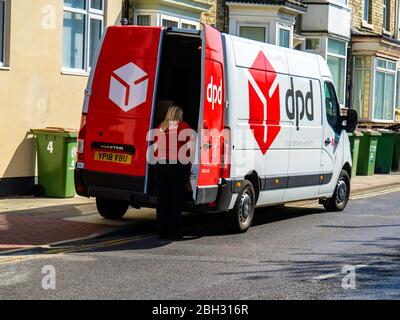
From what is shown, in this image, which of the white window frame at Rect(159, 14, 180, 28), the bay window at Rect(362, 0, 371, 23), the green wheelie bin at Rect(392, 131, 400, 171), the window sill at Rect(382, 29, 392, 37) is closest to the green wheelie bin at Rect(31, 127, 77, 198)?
the white window frame at Rect(159, 14, 180, 28)

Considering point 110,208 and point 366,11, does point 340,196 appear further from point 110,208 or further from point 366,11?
point 366,11

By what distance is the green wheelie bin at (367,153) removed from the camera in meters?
23.7

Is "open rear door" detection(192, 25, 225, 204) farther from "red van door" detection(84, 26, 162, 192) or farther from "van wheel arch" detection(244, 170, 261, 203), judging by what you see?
"van wheel arch" detection(244, 170, 261, 203)

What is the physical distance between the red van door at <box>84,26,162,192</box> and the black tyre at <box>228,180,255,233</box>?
1431 mm

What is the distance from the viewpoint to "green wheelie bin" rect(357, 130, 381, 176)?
23.7 m

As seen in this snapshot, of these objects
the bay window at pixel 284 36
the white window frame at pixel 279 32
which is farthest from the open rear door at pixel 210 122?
the bay window at pixel 284 36

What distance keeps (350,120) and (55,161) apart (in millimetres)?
5390

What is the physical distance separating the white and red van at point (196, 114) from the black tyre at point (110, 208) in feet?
0.05

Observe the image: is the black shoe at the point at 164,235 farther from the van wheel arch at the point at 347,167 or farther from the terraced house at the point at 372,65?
the terraced house at the point at 372,65

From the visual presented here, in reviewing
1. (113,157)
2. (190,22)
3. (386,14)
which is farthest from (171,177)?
(386,14)

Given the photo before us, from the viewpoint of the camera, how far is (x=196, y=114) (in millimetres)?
12648

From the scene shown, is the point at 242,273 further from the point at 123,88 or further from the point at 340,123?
the point at 340,123
